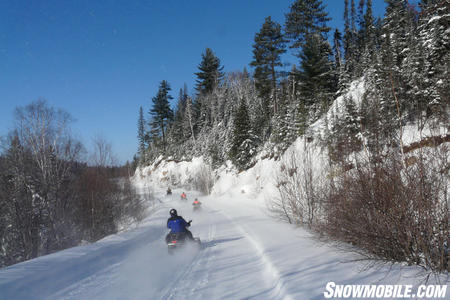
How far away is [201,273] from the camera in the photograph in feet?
18.8

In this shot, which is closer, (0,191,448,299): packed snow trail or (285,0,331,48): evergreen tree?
(0,191,448,299): packed snow trail

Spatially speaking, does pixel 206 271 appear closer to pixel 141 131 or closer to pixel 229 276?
pixel 229 276

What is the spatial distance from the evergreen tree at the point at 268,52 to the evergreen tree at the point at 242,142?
436 cm

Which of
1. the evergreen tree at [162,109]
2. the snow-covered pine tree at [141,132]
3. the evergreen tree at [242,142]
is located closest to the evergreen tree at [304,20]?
the evergreen tree at [242,142]

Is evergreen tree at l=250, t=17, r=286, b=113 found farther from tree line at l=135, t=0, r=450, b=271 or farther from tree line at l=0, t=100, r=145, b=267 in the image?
tree line at l=0, t=100, r=145, b=267

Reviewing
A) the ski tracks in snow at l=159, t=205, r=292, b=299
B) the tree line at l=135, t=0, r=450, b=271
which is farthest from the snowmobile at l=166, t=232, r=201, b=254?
the tree line at l=135, t=0, r=450, b=271

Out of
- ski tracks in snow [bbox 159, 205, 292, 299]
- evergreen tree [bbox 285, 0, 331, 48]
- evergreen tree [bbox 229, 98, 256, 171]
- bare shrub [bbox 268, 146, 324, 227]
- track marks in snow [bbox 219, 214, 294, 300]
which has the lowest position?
ski tracks in snow [bbox 159, 205, 292, 299]

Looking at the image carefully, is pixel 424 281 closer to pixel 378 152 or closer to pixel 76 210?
pixel 378 152

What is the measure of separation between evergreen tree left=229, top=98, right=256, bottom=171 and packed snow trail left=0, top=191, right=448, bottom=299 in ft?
74.6

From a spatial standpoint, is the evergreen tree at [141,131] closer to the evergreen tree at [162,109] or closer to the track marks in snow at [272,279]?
the evergreen tree at [162,109]

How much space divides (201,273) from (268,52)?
1248 inches

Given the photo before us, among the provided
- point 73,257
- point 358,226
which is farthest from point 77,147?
point 358,226

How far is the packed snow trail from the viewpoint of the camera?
427 centimetres

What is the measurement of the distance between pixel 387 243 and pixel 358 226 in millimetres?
548
